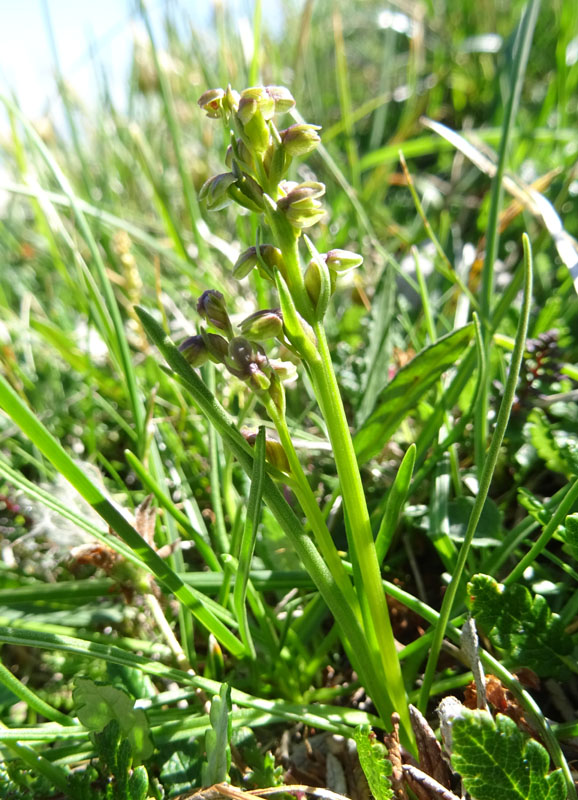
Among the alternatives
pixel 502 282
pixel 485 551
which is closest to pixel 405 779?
pixel 485 551

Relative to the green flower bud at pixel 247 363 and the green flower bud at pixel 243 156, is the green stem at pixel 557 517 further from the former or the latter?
the green flower bud at pixel 243 156

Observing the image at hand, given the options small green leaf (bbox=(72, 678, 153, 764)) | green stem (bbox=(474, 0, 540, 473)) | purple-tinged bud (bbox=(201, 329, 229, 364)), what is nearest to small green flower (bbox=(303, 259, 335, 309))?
Answer: purple-tinged bud (bbox=(201, 329, 229, 364))

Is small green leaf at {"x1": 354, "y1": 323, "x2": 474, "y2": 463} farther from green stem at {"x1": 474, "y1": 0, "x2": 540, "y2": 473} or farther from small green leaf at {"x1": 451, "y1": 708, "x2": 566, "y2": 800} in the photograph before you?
small green leaf at {"x1": 451, "y1": 708, "x2": 566, "y2": 800}

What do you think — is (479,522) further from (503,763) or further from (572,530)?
(503,763)

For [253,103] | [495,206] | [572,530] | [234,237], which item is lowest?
[572,530]

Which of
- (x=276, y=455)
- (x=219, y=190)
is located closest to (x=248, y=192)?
(x=219, y=190)

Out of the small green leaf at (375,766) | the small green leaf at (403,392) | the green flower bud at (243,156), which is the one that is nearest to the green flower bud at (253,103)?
the green flower bud at (243,156)

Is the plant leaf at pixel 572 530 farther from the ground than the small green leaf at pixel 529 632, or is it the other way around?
the plant leaf at pixel 572 530
